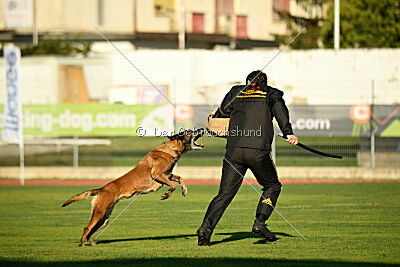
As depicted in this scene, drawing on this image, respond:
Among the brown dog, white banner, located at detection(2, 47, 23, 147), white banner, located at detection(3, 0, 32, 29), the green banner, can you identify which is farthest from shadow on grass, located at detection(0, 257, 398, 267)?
white banner, located at detection(3, 0, 32, 29)

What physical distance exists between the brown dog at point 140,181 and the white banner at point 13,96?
948 cm

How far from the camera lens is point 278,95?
9.41 m

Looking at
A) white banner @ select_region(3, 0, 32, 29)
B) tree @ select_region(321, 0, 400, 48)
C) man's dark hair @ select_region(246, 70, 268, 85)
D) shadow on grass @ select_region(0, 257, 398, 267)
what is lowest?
shadow on grass @ select_region(0, 257, 398, 267)

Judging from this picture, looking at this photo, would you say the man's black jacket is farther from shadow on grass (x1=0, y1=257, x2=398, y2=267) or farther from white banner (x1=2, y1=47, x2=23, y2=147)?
white banner (x1=2, y1=47, x2=23, y2=147)

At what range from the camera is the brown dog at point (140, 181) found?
9.72 m

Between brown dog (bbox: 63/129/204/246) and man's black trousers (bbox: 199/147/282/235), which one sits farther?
brown dog (bbox: 63/129/204/246)

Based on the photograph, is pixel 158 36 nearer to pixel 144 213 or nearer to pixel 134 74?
pixel 134 74

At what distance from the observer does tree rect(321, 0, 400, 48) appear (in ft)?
109

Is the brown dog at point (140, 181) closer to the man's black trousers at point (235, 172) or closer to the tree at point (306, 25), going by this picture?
the man's black trousers at point (235, 172)

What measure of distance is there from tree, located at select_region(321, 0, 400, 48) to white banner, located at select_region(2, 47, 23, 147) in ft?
63.3

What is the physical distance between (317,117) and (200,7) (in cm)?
3174

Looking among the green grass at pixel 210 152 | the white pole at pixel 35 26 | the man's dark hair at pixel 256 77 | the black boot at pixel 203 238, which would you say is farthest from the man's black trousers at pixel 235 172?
the white pole at pixel 35 26

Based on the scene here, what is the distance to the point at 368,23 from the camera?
34094 mm

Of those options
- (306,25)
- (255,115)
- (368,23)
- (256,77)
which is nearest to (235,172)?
(255,115)
